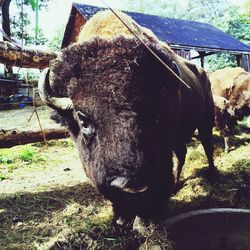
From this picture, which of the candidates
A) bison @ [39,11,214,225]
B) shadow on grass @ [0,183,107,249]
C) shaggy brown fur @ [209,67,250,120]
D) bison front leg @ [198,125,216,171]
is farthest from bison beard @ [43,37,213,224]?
shaggy brown fur @ [209,67,250,120]

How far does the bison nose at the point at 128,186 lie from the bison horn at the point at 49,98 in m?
0.96

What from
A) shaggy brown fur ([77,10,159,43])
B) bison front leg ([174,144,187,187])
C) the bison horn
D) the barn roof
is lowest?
bison front leg ([174,144,187,187])

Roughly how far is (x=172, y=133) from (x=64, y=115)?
1179mm

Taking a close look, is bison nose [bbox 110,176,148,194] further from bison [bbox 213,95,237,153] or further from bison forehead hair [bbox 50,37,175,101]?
bison [bbox 213,95,237,153]

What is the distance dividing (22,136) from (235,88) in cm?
710

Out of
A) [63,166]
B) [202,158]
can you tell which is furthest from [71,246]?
[202,158]

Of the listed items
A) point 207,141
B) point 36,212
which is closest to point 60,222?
point 36,212

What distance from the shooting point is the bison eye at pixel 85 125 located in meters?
2.83

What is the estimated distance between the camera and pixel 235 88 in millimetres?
9914

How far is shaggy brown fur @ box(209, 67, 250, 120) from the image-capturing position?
9461 millimetres

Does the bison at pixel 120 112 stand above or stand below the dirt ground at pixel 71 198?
above

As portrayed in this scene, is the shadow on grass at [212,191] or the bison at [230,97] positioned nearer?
the shadow on grass at [212,191]

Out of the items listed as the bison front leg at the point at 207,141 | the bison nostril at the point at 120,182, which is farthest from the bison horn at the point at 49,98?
the bison front leg at the point at 207,141

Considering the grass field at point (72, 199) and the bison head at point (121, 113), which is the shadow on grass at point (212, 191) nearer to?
the grass field at point (72, 199)
